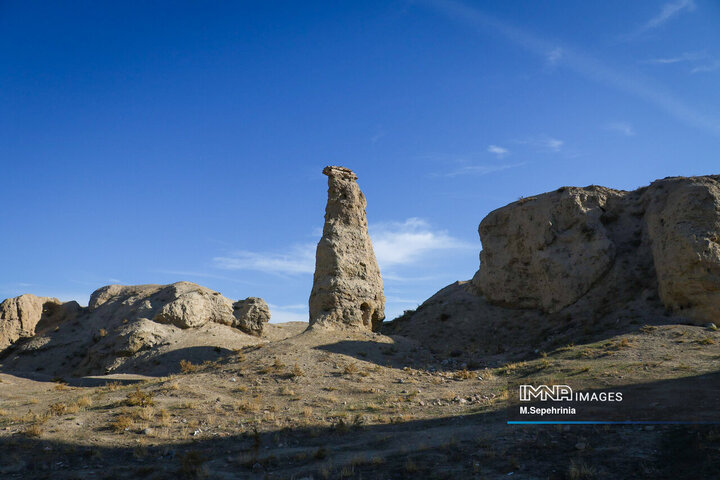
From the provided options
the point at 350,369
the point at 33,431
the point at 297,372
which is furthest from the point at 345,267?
the point at 33,431

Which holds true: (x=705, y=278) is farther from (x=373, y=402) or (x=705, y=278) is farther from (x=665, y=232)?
(x=373, y=402)

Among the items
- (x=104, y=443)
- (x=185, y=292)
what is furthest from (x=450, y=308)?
(x=104, y=443)

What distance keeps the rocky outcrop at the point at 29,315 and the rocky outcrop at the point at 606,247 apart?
27.4 meters

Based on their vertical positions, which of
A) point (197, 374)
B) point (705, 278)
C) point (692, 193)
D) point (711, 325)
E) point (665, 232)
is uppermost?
point (692, 193)

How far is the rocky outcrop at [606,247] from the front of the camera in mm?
21188

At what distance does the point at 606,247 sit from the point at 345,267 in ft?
43.5

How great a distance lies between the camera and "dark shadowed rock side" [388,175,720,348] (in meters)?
21.4

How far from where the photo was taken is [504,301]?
2945 centimetres

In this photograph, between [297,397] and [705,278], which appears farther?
[705,278]

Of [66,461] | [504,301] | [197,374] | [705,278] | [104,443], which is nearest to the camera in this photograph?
[66,461]

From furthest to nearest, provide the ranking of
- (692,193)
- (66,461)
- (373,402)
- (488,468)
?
(692,193), (373,402), (66,461), (488,468)

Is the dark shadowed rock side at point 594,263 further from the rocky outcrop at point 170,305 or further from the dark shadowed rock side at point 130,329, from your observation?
the rocky outcrop at point 170,305

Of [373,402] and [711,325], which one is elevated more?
[711,325]

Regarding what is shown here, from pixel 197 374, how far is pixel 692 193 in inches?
850
